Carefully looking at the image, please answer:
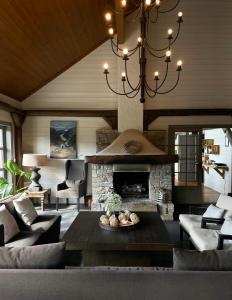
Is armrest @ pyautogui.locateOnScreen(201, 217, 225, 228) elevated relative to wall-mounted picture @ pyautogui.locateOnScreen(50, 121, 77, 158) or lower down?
lower down

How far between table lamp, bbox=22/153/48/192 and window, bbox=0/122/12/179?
62cm

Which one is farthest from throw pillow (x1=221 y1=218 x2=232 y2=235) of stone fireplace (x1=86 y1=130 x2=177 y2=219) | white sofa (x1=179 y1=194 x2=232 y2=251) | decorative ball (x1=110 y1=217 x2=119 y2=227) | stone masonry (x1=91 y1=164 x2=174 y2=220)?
stone masonry (x1=91 y1=164 x2=174 y2=220)

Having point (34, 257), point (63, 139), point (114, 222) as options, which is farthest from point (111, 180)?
point (34, 257)

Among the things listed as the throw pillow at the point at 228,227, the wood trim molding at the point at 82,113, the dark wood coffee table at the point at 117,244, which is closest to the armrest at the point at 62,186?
the wood trim molding at the point at 82,113

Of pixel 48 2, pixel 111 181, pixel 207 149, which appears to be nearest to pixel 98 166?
pixel 111 181

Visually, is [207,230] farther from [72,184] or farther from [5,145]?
[5,145]

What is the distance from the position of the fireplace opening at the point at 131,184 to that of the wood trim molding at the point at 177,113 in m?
1.21

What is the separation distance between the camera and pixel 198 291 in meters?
1.83

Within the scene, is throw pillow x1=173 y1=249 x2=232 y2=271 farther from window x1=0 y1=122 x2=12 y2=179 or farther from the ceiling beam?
window x1=0 y1=122 x2=12 y2=179

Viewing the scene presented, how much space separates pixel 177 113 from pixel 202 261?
530 centimetres

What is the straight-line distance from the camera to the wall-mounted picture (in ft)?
23.5

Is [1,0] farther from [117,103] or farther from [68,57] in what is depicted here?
[117,103]

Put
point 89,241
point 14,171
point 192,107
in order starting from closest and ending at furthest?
point 89,241 < point 14,171 < point 192,107

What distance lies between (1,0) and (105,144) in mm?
4134
